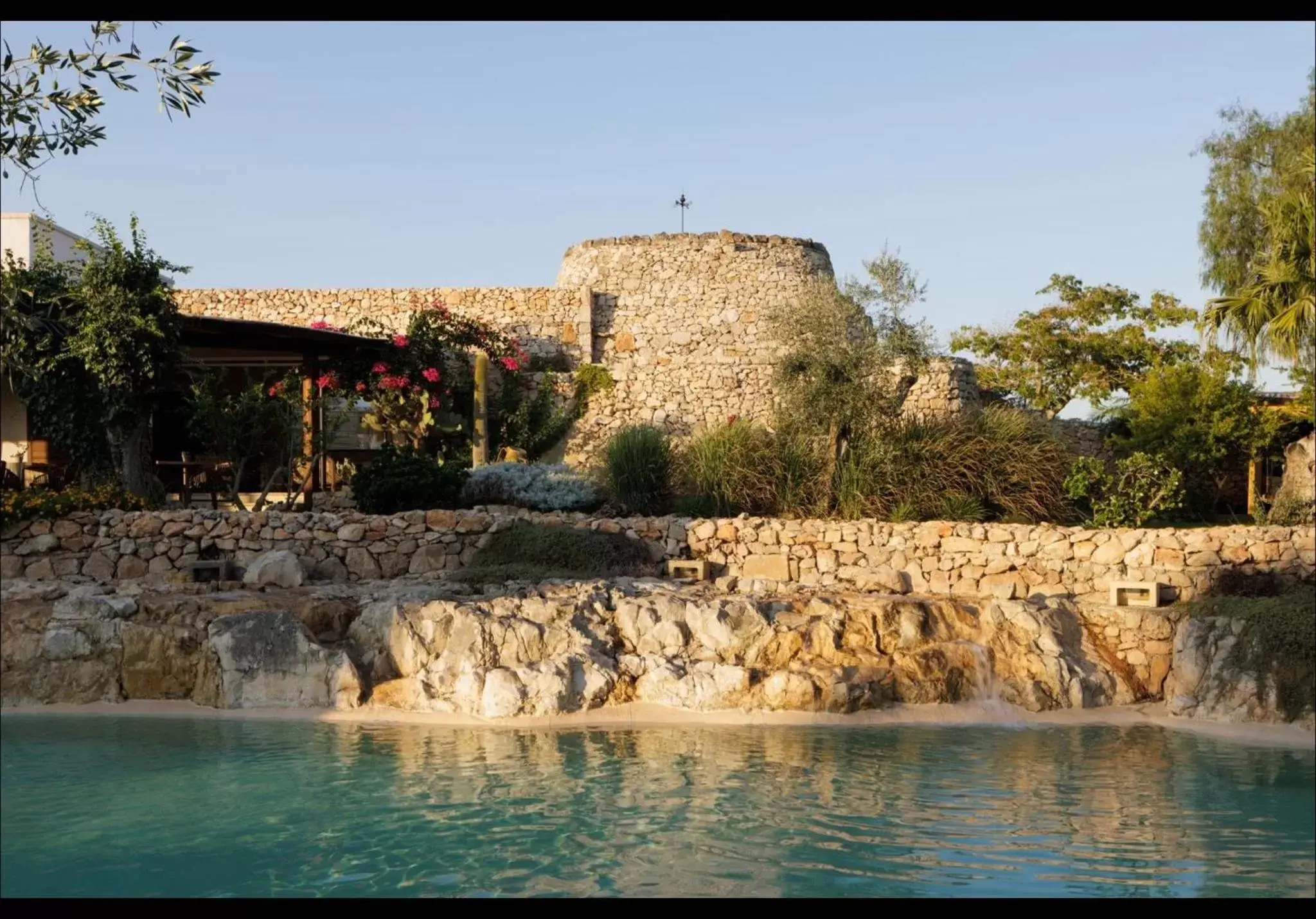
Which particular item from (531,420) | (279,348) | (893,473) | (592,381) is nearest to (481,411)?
(531,420)

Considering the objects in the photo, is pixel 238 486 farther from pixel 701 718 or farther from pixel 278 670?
pixel 701 718

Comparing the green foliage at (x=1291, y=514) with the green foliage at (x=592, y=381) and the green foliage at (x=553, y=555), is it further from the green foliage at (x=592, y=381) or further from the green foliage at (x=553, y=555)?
the green foliage at (x=592, y=381)

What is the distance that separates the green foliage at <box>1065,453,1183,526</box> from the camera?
17.1 metres

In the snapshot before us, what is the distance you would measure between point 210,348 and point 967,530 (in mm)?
13502

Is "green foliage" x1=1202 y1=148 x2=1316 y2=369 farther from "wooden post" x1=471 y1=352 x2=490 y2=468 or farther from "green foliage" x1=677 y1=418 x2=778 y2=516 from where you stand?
"wooden post" x1=471 y1=352 x2=490 y2=468

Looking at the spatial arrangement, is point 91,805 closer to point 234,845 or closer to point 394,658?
point 234,845

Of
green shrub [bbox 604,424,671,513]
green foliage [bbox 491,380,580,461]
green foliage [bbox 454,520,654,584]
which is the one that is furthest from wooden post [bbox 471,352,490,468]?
green foliage [bbox 454,520,654,584]

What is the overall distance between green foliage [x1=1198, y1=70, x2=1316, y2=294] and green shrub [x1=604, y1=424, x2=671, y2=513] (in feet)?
40.9

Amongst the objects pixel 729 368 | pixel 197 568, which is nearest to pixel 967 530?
pixel 197 568

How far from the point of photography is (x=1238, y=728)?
39.6 ft

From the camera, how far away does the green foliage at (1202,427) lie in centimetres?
2188

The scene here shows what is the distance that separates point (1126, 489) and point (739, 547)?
572cm

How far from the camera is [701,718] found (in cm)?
1197

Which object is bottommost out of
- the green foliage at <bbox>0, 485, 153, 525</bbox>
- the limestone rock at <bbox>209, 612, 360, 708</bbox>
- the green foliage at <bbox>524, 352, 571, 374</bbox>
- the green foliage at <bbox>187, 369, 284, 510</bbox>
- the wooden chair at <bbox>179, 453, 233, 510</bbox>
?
the limestone rock at <bbox>209, 612, 360, 708</bbox>
